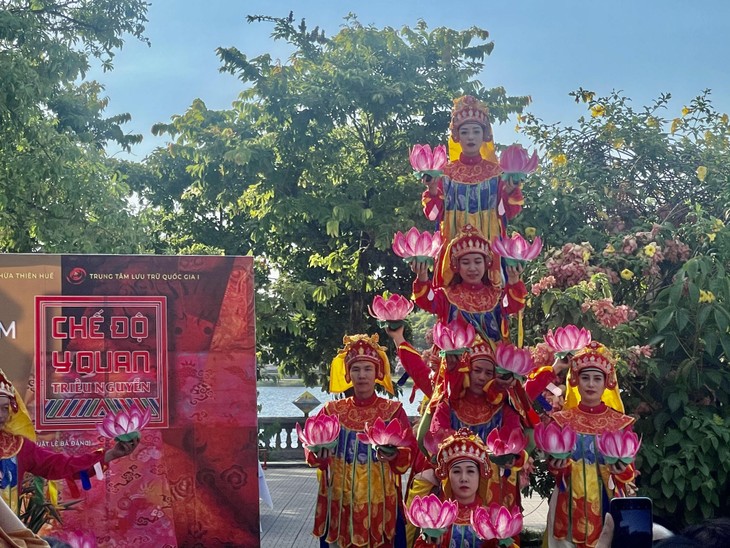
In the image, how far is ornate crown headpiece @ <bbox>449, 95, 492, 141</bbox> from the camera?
5.19m

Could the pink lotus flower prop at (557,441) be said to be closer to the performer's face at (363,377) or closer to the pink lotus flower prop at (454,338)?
the pink lotus flower prop at (454,338)

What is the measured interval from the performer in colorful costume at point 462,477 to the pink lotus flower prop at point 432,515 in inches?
13.1

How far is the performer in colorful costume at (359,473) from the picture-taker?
4.97 m

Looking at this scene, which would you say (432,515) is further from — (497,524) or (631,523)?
(631,523)

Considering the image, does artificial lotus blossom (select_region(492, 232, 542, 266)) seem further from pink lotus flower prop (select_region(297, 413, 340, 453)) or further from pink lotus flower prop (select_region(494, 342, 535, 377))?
pink lotus flower prop (select_region(297, 413, 340, 453))

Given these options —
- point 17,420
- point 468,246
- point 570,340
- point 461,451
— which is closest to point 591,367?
point 570,340

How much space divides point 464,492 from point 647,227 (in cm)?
389

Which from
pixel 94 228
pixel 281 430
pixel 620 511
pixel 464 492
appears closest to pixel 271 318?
pixel 94 228

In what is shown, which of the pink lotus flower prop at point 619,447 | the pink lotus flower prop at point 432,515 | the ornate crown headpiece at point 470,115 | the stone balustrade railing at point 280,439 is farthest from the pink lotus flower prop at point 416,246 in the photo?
the stone balustrade railing at point 280,439

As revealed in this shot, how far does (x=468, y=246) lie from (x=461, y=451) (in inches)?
44.8

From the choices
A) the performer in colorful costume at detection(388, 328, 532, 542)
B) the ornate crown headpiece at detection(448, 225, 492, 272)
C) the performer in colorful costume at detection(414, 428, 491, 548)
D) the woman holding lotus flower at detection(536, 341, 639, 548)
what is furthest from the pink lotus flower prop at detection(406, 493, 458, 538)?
the ornate crown headpiece at detection(448, 225, 492, 272)

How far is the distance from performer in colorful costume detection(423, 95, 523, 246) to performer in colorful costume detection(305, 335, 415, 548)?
0.85m

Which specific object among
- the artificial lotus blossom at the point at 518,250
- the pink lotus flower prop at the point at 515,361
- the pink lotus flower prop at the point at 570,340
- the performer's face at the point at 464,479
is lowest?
the performer's face at the point at 464,479

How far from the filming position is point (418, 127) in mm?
11172
